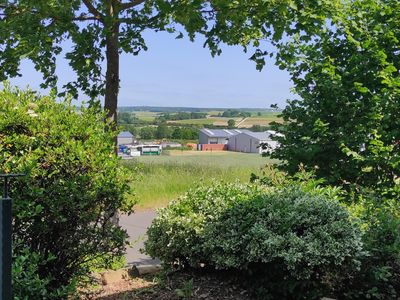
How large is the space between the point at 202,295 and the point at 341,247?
118 centimetres

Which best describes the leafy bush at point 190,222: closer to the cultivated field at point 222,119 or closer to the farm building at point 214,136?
the cultivated field at point 222,119

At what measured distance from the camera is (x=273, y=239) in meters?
3.66

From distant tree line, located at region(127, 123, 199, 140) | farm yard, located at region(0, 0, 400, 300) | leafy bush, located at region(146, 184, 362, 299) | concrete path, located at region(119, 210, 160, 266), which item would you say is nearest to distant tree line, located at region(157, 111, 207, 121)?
distant tree line, located at region(127, 123, 199, 140)

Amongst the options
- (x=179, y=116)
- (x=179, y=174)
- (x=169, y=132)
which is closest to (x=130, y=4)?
(x=179, y=174)

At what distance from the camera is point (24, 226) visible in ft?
11.7

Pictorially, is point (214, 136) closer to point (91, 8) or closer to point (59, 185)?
point (91, 8)

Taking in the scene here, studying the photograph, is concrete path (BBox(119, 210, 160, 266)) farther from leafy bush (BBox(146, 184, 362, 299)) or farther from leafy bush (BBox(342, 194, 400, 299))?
leafy bush (BBox(342, 194, 400, 299))

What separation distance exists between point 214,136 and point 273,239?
18881 mm

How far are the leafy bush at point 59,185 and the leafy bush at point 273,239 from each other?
0.65 metres

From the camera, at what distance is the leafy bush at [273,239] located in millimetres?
3650

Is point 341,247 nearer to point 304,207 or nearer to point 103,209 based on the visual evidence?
point 304,207

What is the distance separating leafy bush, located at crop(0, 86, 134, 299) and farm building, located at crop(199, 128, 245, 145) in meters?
17.9

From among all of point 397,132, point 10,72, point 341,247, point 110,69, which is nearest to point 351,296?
point 341,247

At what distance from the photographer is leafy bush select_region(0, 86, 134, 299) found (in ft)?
11.4
